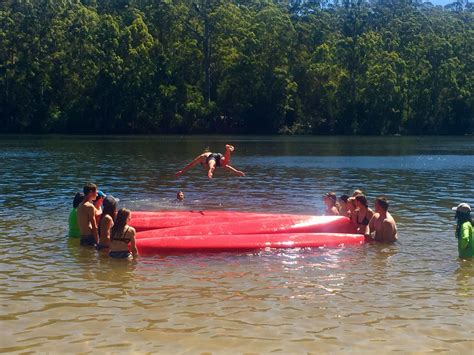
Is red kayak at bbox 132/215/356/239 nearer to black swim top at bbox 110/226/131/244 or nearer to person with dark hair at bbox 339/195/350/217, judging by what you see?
person with dark hair at bbox 339/195/350/217

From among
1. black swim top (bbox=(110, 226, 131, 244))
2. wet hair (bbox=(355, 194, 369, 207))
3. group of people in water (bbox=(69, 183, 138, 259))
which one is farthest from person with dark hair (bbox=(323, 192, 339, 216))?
black swim top (bbox=(110, 226, 131, 244))

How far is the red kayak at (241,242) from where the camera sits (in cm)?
Result: 1074

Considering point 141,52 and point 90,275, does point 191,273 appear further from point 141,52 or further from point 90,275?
point 141,52

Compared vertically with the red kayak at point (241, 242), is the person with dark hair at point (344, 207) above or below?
A: above

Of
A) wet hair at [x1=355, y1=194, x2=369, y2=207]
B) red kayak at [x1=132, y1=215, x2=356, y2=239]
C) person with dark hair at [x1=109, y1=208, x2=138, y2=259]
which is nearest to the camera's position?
person with dark hair at [x1=109, y1=208, x2=138, y2=259]

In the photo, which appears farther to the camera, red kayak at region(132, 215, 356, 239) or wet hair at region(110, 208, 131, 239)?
red kayak at region(132, 215, 356, 239)

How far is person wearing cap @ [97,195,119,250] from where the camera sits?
10.6 meters

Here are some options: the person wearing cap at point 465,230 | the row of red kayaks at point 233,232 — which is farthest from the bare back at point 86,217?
the person wearing cap at point 465,230

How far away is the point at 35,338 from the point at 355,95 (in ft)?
246

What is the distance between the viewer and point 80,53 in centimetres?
7388

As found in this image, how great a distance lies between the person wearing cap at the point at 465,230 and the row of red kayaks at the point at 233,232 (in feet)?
6.50

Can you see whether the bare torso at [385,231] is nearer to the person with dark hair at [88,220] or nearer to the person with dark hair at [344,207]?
the person with dark hair at [344,207]

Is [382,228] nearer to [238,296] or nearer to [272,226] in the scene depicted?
[272,226]

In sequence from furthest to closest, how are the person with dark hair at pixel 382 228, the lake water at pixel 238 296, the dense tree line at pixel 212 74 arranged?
the dense tree line at pixel 212 74, the person with dark hair at pixel 382 228, the lake water at pixel 238 296
